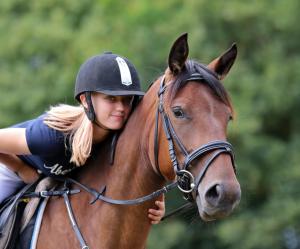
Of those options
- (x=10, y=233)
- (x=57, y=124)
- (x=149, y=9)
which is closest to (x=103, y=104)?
(x=57, y=124)

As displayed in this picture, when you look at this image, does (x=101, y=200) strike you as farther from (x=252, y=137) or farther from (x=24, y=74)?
(x=24, y=74)

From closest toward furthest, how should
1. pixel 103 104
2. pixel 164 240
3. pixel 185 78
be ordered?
pixel 185 78
pixel 103 104
pixel 164 240

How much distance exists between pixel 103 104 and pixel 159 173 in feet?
2.27

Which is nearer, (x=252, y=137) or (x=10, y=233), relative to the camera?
(x=10, y=233)

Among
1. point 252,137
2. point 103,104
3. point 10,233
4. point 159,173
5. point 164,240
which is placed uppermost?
point 103,104

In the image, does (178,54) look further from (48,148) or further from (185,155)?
(48,148)

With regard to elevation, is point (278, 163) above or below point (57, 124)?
below

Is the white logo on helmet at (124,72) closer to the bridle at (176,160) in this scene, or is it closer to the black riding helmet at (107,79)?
the black riding helmet at (107,79)

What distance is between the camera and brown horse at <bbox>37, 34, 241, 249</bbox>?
5473 mm

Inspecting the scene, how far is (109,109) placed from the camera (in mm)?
6195

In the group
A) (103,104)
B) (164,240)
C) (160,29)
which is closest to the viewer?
(103,104)

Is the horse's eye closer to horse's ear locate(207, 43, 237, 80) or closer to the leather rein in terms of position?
the leather rein

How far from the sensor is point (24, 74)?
20.6 m

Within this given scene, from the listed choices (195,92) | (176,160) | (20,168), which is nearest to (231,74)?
(20,168)
